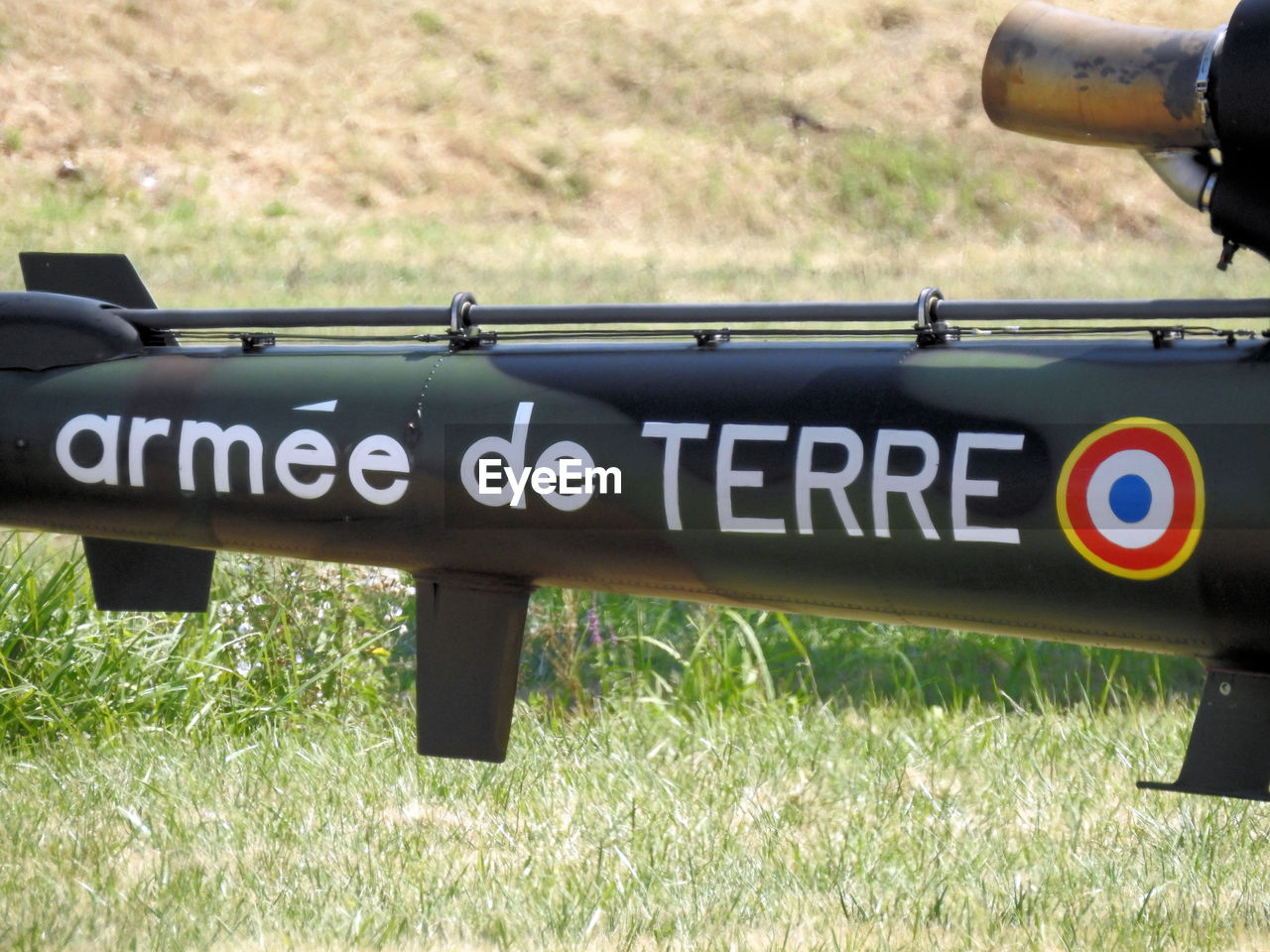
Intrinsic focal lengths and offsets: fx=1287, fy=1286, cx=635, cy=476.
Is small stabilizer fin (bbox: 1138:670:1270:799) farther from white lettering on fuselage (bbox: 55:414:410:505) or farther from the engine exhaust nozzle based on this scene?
white lettering on fuselage (bbox: 55:414:410:505)

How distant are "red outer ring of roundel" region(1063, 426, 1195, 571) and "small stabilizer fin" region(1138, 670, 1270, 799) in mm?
311

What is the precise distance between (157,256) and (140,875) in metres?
15.3

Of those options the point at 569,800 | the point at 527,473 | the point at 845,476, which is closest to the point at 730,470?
the point at 845,476

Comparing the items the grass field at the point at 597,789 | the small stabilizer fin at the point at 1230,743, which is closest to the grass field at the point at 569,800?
the grass field at the point at 597,789

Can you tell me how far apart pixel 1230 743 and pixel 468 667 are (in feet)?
5.49

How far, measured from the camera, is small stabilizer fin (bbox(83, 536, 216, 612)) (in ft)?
12.1

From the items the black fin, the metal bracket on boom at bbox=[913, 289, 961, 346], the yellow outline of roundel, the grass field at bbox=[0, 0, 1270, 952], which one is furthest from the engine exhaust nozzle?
the black fin

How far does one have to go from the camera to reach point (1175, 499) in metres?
2.41

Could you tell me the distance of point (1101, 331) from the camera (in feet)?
9.02

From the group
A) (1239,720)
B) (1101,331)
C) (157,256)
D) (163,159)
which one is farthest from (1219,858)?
(163,159)

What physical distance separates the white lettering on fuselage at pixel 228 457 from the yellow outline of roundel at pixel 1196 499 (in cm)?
148

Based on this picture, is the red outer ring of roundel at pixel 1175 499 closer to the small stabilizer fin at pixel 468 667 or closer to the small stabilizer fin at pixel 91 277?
the small stabilizer fin at pixel 468 667

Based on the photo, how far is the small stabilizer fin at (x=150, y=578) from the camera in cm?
369

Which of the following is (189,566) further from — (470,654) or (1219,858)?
(1219,858)
